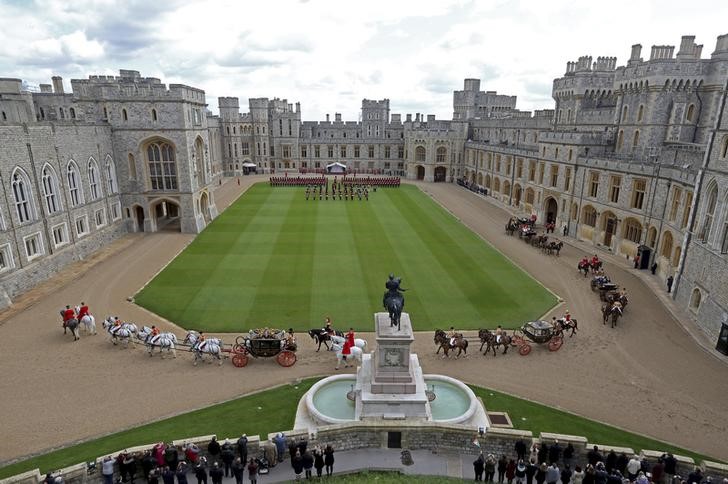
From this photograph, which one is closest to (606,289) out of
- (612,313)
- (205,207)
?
(612,313)

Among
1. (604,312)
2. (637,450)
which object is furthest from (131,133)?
(637,450)

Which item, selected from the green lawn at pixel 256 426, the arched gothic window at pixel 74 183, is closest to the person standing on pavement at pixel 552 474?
the green lawn at pixel 256 426

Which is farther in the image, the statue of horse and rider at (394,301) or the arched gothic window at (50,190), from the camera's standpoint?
the arched gothic window at (50,190)

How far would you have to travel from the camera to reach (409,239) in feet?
113

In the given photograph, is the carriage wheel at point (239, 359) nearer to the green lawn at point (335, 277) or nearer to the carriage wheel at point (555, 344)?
the green lawn at point (335, 277)

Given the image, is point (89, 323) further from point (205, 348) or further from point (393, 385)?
point (393, 385)

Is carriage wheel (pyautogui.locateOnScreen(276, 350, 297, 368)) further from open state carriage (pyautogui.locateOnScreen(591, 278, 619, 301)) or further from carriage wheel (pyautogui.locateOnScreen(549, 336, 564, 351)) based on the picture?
open state carriage (pyautogui.locateOnScreen(591, 278, 619, 301))

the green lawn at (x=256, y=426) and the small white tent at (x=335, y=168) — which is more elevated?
the small white tent at (x=335, y=168)

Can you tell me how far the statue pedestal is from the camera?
1345cm

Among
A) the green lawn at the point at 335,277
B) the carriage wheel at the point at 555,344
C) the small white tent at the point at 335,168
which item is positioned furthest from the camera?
the small white tent at the point at 335,168

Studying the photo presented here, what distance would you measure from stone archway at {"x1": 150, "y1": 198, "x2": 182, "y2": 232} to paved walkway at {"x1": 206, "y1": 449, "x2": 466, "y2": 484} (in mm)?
29358

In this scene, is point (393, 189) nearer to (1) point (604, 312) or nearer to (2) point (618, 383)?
(1) point (604, 312)

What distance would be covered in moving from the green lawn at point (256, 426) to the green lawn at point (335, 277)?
18.8ft

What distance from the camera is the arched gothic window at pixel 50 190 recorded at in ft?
87.4
